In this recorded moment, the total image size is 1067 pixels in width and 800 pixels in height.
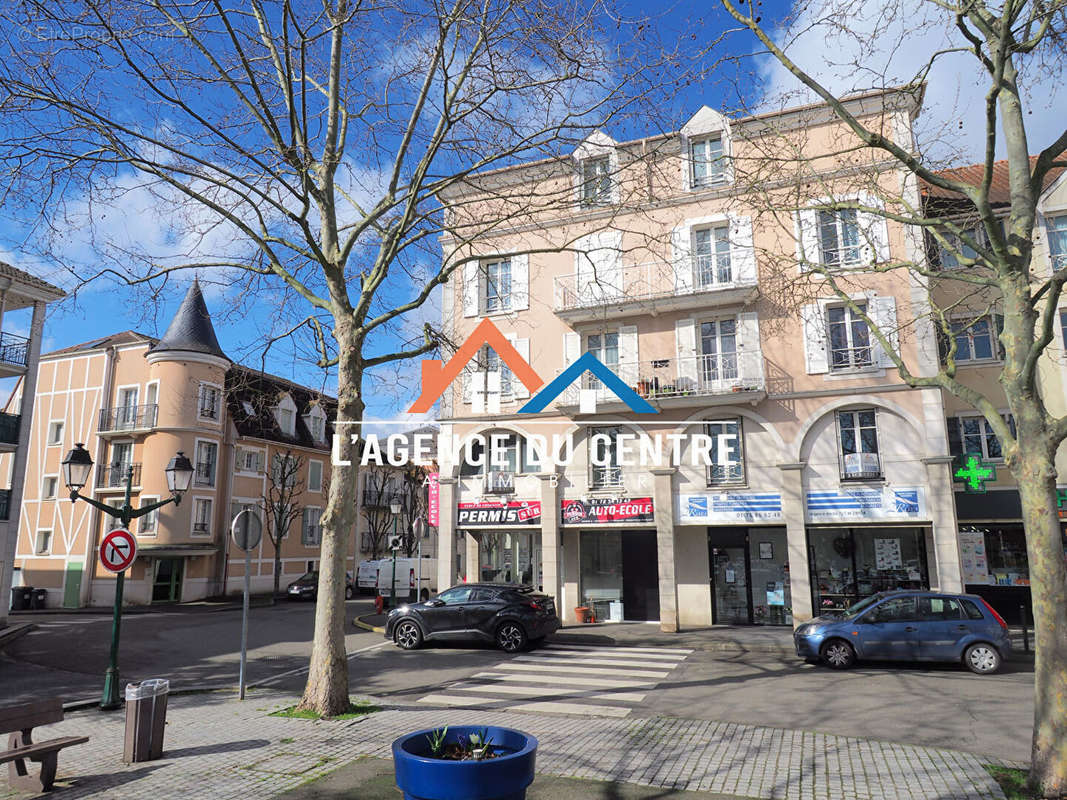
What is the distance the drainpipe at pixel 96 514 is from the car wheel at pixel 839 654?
3105 cm

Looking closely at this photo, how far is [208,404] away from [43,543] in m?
9.76

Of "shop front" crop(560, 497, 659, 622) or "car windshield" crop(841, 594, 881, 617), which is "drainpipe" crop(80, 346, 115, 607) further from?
"car windshield" crop(841, 594, 881, 617)

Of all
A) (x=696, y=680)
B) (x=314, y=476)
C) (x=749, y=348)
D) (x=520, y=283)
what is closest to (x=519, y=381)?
(x=520, y=283)

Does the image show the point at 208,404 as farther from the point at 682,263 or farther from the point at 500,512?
the point at 682,263

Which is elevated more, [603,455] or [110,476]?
[110,476]

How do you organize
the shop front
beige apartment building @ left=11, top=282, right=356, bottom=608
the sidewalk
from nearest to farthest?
the sidewalk
the shop front
beige apartment building @ left=11, top=282, right=356, bottom=608

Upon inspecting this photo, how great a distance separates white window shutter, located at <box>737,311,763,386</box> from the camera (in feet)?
65.6

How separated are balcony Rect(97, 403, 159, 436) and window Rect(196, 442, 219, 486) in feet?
7.67

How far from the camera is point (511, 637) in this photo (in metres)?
16.2

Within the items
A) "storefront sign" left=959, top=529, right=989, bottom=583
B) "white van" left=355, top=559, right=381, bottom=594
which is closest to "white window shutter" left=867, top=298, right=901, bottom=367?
"storefront sign" left=959, top=529, right=989, bottom=583

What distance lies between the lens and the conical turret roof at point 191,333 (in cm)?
3350

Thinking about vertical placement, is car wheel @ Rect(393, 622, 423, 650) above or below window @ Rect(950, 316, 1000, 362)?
below

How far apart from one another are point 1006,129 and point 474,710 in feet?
31.8

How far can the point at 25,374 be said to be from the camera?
2350 cm
